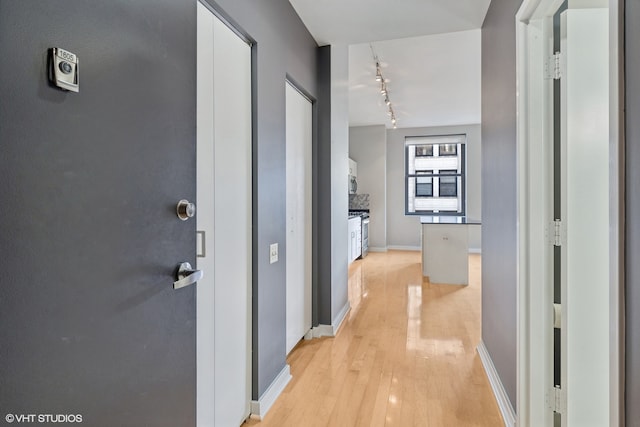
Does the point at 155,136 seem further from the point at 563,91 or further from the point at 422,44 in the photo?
the point at 422,44

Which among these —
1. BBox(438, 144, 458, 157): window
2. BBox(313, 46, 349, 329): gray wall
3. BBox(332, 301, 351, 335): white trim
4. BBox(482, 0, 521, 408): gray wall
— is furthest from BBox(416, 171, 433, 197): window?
BBox(482, 0, 521, 408): gray wall

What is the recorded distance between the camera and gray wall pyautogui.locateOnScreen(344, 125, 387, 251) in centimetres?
779

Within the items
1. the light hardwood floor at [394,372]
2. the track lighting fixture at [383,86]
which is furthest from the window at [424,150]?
the light hardwood floor at [394,372]

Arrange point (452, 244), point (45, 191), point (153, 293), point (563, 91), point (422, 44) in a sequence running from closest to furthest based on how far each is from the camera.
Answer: point (45, 191)
point (153, 293)
point (563, 91)
point (422, 44)
point (452, 244)

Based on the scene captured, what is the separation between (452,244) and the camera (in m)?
4.90

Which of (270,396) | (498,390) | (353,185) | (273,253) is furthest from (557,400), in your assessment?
(353,185)

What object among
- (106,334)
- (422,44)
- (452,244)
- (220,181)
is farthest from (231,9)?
(452,244)

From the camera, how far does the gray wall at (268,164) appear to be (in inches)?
75.5

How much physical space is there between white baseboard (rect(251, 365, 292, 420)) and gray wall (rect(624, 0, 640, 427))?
5.36 feet

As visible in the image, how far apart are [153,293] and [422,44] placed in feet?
12.3

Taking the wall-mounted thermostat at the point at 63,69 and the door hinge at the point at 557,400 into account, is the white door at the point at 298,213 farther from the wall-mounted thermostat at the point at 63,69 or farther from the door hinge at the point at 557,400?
the wall-mounted thermostat at the point at 63,69

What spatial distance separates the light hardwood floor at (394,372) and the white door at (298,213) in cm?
28

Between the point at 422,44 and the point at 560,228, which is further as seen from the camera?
the point at 422,44

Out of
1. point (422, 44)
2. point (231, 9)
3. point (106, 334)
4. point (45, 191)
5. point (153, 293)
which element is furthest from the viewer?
point (422, 44)
